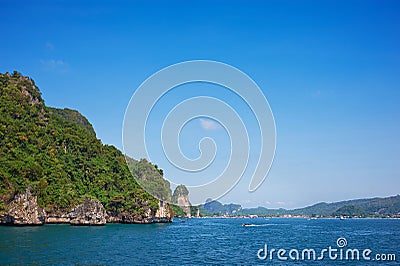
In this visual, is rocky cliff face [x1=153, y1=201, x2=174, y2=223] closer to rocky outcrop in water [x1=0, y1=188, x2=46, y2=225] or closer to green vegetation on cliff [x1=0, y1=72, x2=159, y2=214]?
green vegetation on cliff [x1=0, y1=72, x2=159, y2=214]

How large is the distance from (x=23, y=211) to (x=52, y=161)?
17373 millimetres

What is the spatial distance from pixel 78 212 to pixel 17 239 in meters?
24.2

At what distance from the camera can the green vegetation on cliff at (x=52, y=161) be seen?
5394cm

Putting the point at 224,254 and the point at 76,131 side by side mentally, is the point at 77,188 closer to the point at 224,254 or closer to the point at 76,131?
the point at 76,131

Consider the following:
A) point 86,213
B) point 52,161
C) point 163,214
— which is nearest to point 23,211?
point 86,213

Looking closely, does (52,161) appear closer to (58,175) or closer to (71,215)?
(58,175)

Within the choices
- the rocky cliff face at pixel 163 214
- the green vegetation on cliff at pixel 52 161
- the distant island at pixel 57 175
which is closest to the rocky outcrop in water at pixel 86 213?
the distant island at pixel 57 175

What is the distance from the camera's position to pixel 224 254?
94.3 ft

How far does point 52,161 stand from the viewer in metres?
64.2

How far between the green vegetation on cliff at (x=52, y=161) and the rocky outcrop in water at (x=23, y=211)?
2.89 feet

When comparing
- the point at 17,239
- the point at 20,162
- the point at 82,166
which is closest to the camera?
the point at 17,239

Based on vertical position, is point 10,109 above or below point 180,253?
above

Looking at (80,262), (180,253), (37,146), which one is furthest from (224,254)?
(37,146)

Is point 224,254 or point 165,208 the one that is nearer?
point 224,254
